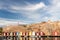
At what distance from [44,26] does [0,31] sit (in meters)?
74.0

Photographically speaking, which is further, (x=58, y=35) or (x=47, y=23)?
(x=47, y=23)

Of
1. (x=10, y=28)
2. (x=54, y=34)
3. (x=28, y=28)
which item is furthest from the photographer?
(x=28, y=28)

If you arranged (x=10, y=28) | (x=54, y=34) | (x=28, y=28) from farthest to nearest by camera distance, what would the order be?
Result: 1. (x=28, y=28)
2. (x=10, y=28)
3. (x=54, y=34)

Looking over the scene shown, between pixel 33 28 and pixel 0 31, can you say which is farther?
pixel 33 28

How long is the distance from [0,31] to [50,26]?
236 feet

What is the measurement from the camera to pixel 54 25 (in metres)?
182

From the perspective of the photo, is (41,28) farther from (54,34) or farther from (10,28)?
(54,34)

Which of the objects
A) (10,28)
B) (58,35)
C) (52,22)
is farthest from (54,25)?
(58,35)

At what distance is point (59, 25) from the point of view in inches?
7185

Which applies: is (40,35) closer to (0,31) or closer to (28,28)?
(0,31)

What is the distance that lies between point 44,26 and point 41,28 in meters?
8.78

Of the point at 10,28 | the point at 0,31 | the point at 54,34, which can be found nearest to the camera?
the point at 54,34

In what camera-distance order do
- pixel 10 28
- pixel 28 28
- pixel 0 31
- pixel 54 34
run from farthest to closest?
1. pixel 28 28
2. pixel 10 28
3. pixel 0 31
4. pixel 54 34

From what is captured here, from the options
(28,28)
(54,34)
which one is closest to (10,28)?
(28,28)
